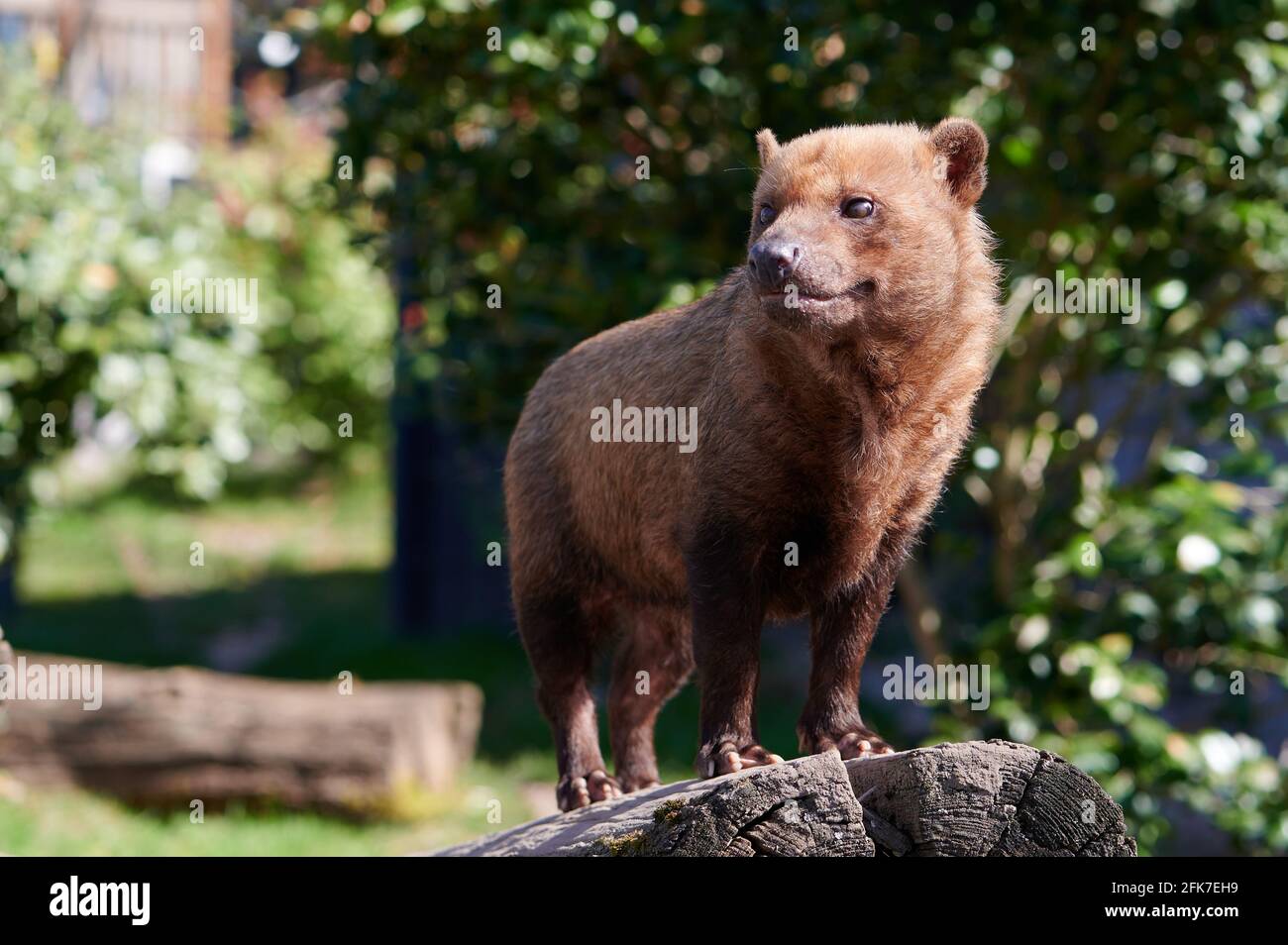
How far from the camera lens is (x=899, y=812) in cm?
333

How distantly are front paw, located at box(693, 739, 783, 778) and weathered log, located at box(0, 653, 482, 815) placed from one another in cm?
485

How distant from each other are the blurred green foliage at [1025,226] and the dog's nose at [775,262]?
8.10ft

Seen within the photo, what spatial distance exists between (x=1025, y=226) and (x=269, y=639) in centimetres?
787

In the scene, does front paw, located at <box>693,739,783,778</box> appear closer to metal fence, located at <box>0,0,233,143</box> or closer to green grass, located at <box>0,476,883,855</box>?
green grass, located at <box>0,476,883,855</box>

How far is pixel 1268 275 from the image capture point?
6562mm

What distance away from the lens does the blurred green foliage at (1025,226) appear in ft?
19.7

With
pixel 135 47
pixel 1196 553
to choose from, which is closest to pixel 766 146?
pixel 1196 553

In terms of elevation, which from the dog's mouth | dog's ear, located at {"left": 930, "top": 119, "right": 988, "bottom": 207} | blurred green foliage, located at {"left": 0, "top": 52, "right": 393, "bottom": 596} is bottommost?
the dog's mouth

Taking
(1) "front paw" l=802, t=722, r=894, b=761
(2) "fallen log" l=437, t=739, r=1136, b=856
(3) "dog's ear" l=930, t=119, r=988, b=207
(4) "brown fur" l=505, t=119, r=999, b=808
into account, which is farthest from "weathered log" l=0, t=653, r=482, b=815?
(3) "dog's ear" l=930, t=119, r=988, b=207

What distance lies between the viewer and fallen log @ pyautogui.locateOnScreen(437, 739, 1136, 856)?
3205 mm

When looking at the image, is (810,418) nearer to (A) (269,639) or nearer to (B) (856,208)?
(B) (856,208)

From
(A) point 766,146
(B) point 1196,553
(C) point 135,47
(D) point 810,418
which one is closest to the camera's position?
(D) point 810,418

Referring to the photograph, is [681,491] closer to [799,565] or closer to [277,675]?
[799,565]
